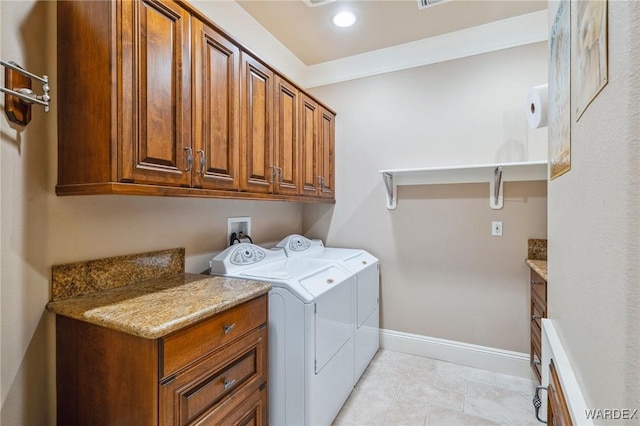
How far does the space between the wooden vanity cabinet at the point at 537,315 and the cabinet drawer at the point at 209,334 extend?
1650 millimetres

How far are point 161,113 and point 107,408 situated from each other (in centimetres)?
112

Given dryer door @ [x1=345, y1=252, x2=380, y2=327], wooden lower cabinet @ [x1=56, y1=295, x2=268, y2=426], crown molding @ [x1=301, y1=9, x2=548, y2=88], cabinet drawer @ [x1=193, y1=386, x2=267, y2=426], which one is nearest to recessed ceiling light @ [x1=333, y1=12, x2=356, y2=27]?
crown molding @ [x1=301, y1=9, x2=548, y2=88]

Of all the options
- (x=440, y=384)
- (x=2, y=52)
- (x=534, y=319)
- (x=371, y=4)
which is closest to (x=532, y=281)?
(x=534, y=319)

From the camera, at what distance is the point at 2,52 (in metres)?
1.10

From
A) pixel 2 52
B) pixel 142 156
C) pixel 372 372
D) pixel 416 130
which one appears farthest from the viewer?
pixel 416 130

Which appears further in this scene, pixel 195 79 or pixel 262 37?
pixel 262 37

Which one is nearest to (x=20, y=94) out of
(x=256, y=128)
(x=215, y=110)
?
(x=215, y=110)

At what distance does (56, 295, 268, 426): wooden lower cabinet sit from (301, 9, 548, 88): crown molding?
2.38 meters

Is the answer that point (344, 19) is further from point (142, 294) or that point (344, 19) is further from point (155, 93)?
point (142, 294)

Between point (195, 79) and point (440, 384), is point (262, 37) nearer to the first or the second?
point (195, 79)

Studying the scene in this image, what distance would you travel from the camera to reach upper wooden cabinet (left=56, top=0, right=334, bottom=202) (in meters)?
1.12

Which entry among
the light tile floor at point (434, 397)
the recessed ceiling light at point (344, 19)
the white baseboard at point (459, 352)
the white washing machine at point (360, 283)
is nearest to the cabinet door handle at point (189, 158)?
the white washing machine at point (360, 283)

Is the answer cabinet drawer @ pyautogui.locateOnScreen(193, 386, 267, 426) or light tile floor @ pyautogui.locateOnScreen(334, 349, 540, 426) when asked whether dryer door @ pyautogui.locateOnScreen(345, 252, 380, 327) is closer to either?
light tile floor @ pyautogui.locateOnScreen(334, 349, 540, 426)

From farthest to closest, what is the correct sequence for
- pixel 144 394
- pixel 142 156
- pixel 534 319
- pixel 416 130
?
pixel 416 130 < pixel 534 319 < pixel 142 156 < pixel 144 394
